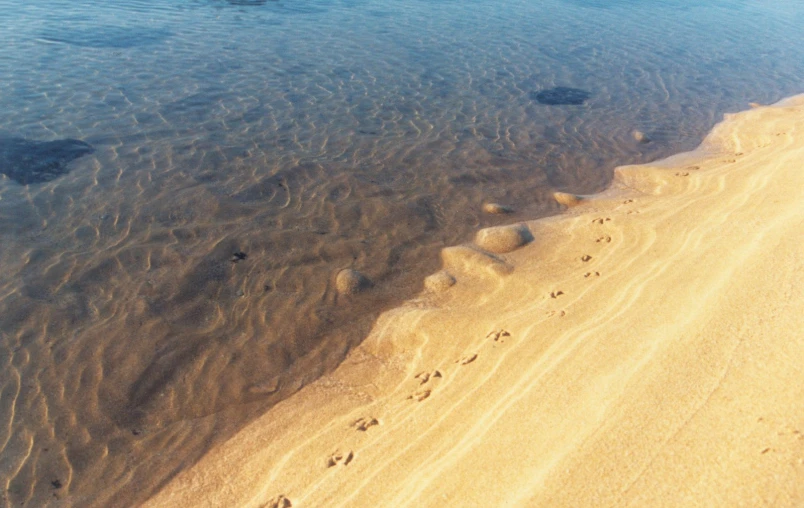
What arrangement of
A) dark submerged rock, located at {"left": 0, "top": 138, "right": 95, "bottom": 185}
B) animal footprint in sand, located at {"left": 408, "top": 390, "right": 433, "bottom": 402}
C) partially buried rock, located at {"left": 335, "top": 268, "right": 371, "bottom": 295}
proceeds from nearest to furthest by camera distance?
animal footprint in sand, located at {"left": 408, "top": 390, "right": 433, "bottom": 402} → partially buried rock, located at {"left": 335, "top": 268, "right": 371, "bottom": 295} → dark submerged rock, located at {"left": 0, "top": 138, "right": 95, "bottom": 185}

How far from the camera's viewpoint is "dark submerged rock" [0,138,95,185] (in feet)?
25.1

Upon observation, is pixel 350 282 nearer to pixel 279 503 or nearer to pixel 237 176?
pixel 279 503

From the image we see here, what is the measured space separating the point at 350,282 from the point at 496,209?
279cm

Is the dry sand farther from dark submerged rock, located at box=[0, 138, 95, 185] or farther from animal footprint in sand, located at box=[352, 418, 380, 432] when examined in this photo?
dark submerged rock, located at box=[0, 138, 95, 185]

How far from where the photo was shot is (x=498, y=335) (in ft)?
16.3

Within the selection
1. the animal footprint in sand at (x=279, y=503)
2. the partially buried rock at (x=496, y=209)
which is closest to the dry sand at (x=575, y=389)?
the animal footprint in sand at (x=279, y=503)

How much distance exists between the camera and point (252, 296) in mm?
5961

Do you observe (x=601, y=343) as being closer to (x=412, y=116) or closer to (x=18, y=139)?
(x=412, y=116)

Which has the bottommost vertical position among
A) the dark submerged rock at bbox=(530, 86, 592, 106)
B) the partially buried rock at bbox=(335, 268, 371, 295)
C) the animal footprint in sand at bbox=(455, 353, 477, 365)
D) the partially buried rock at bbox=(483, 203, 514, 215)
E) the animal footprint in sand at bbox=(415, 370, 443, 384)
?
the partially buried rock at bbox=(335, 268, 371, 295)

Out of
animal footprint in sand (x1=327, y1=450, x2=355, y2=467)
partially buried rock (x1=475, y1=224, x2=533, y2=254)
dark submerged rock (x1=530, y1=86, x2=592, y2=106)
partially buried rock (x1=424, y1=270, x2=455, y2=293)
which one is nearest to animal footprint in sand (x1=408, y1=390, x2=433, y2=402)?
animal footprint in sand (x1=327, y1=450, x2=355, y2=467)

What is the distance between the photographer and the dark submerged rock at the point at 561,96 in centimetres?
1231

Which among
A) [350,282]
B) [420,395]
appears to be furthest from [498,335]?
[350,282]

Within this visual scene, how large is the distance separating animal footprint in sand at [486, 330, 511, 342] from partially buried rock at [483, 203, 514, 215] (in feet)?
10.6

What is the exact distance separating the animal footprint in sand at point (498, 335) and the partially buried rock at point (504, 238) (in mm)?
1940
